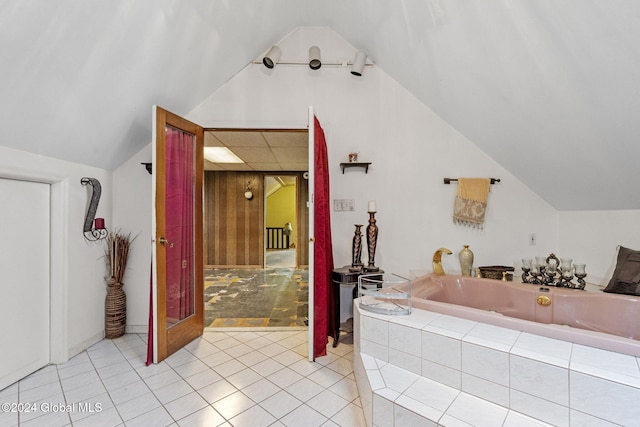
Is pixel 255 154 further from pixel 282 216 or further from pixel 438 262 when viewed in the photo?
pixel 282 216

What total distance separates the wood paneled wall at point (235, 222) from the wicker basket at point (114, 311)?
343 cm

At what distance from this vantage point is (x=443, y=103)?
8.64ft

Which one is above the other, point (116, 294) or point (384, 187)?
point (384, 187)

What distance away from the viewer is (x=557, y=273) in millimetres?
2256

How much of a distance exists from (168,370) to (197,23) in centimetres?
261

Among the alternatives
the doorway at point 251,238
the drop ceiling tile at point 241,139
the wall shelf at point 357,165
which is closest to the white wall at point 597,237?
the wall shelf at point 357,165

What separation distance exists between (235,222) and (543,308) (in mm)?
5391

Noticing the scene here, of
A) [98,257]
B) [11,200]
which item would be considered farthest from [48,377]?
[11,200]

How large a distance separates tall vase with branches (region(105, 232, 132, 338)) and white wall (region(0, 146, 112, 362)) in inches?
4.4

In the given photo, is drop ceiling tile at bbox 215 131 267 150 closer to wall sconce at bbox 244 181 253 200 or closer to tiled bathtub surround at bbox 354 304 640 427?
wall sconce at bbox 244 181 253 200

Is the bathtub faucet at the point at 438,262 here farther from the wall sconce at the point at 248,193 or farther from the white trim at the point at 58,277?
the wall sconce at the point at 248,193

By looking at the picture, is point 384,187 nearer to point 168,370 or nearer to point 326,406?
point 326,406

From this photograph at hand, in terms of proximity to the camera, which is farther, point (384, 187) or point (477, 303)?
point (384, 187)

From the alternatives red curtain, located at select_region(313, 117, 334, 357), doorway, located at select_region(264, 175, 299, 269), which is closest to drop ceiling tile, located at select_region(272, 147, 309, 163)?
red curtain, located at select_region(313, 117, 334, 357)
